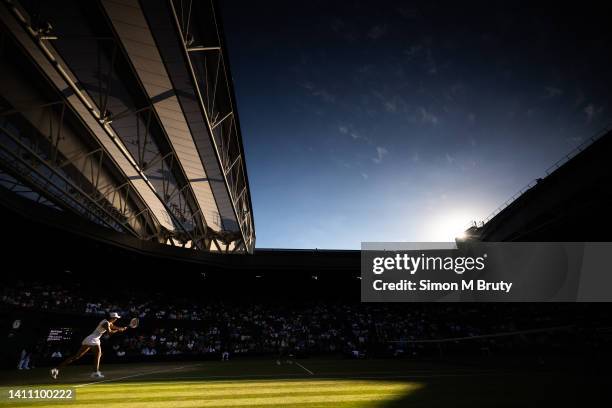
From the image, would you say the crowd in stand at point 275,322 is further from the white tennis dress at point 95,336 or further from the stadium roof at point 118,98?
the white tennis dress at point 95,336

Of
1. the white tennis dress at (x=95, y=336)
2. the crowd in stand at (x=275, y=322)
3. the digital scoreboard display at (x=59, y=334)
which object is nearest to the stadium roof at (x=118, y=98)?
the crowd in stand at (x=275, y=322)

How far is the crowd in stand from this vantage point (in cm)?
2647

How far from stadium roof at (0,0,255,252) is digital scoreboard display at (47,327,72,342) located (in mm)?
9366

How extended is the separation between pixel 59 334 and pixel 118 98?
20.2 metres

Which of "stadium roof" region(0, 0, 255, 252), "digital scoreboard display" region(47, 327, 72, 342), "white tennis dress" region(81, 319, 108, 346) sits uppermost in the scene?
"stadium roof" region(0, 0, 255, 252)

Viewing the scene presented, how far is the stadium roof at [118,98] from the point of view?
12945 millimetres

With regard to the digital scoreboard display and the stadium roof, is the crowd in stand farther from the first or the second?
the stadium roof

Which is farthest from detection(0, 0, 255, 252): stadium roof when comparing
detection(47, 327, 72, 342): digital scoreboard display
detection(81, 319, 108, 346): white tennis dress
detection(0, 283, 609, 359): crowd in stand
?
detection(81, 319, 108, 346): white tennis dress

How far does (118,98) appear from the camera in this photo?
1747 cm

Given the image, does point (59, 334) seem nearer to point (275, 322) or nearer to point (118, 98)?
point (275, 322)

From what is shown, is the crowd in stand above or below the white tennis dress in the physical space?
below

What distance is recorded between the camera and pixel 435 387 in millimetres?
7707

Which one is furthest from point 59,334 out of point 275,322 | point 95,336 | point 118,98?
point 95,336

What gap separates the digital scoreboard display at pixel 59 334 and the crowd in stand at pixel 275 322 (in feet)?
1.93
